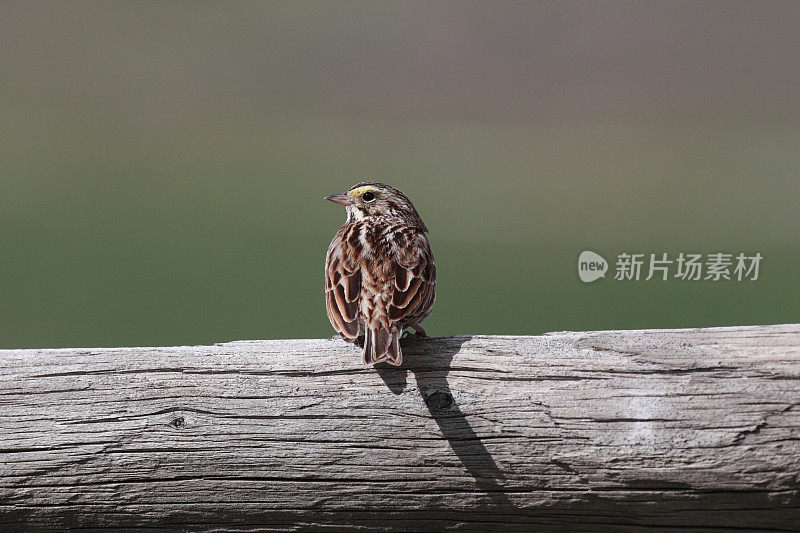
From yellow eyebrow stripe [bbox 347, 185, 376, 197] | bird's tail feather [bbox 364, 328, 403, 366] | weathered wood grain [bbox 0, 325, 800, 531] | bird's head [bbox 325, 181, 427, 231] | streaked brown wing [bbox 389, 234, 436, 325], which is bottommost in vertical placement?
weathered wood grain [bbox 0, 325, 800, 531]

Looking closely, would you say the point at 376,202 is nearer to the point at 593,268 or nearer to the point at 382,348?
the point at 382,348

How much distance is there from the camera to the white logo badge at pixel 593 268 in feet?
55.1

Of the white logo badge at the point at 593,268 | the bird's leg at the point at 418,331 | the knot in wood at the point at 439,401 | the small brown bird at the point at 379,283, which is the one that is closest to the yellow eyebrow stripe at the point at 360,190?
the small brown bird at the point at 379,283

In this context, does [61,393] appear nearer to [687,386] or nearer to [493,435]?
[493,435]

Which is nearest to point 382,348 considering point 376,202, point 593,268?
point 376,202

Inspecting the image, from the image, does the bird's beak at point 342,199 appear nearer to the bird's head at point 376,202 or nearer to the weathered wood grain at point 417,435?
the bird's head at point 376,202

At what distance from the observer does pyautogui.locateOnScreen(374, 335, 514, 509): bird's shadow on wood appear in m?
2.82

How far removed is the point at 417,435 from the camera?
2.83 m

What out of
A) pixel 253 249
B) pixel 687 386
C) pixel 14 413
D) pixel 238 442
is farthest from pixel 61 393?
pixel 253 249

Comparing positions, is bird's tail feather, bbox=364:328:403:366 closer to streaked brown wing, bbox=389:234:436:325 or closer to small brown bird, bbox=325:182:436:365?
small brown bird, bbox=325:182:436:365

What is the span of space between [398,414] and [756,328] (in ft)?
3.27

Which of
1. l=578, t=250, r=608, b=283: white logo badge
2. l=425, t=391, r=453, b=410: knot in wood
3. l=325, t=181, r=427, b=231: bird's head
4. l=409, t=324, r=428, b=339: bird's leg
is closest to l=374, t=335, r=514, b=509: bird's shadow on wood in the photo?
l=425, t=391, r=453, b=410: knot in wood

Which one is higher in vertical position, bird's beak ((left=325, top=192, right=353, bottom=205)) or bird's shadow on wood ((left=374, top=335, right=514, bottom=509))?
bird's beak ((left=325, top=192, right=353, bottom=205))

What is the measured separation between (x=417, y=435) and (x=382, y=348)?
272mm
